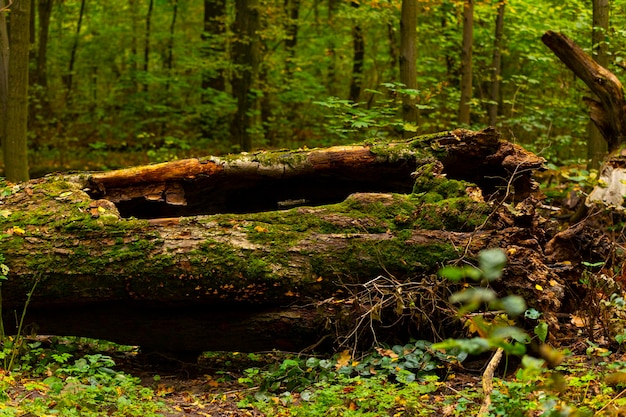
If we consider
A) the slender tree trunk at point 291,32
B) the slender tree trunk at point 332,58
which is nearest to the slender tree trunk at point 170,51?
the slender tree trunk at point 291,32

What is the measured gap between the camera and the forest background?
1402 centimetres

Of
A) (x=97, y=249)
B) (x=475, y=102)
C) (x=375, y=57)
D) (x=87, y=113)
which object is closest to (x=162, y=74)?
(x=87, y=113)

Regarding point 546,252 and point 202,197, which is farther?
point 202,197

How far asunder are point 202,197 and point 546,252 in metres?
3.25

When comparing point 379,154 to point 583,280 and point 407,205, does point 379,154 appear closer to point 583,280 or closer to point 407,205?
point 407,205

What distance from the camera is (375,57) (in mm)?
17953

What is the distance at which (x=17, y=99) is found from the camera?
27.5 feet

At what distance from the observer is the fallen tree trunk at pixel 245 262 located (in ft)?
15.3

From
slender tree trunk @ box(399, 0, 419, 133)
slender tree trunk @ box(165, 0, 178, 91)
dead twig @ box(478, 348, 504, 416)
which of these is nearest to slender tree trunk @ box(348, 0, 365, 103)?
slender tree trunk @ box(165, 0, 178, 91)

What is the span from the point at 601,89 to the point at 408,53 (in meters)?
2.78

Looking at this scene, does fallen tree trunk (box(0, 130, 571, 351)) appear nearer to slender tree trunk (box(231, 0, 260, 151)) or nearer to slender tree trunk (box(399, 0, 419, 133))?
slender tree trunk (box(399, 0, 419, 133))

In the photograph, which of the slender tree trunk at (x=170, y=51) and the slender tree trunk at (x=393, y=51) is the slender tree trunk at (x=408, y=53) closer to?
the slender tree trunk at (x=393, y=51)

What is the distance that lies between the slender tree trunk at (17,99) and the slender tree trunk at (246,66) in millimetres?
5359

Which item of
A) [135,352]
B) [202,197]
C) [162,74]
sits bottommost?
[135,352]
